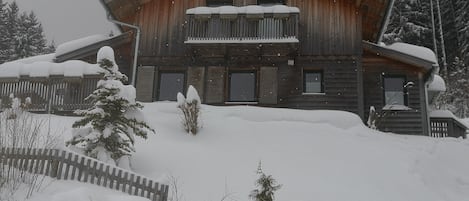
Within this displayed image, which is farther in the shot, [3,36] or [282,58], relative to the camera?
[3,36]

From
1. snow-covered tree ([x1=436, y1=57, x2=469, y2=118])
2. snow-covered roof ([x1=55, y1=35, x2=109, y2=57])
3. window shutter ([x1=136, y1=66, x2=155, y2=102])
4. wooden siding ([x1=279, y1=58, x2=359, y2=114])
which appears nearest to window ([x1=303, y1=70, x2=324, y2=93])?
wooden siding ([x1=279, y1=58, x2=359, y2=114])

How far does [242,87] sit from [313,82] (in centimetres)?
261

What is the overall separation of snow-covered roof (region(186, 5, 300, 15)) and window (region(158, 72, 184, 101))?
2.53 metres

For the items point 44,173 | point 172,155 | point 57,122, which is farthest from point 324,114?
point 44,173

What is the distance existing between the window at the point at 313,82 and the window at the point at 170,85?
457 cm

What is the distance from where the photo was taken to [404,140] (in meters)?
15.9

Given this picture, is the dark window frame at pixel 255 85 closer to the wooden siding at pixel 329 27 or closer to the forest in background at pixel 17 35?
the wooden siding at pixel 329 27

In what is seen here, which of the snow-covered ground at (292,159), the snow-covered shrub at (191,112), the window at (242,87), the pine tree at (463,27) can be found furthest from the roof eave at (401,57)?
the pine tree at (463,27)

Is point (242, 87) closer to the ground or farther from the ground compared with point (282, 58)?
closer to the ground

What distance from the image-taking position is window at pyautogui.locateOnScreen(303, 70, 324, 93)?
18812mm

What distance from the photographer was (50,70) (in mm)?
17562

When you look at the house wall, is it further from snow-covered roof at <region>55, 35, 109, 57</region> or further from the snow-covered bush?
the snow-covered bush

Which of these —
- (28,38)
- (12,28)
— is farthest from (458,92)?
(12,28)

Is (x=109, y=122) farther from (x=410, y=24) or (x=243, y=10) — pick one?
(x=410, y=24)
